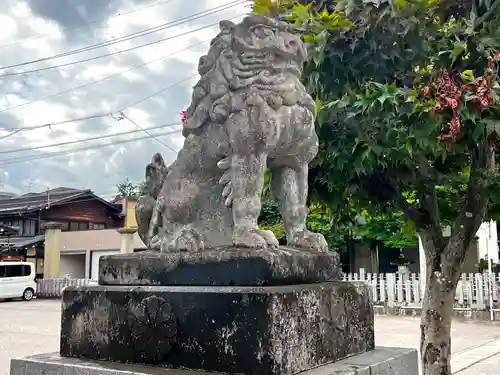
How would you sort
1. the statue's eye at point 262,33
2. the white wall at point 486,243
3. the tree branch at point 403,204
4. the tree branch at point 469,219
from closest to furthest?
1. the statue's eye at point 262,33
2. the tree branch at point 469,219
3. the tree branch at point 403,204
4. the white wall at point 486,243

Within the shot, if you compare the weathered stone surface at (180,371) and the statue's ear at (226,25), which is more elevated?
the statue's ear at (226,25)

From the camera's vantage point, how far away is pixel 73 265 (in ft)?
83.2

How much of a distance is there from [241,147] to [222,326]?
2.77 ft


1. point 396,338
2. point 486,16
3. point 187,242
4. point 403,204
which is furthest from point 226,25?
point 396,338

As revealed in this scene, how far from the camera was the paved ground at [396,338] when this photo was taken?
8.07 metres

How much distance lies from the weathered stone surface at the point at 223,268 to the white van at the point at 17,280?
2075 cm

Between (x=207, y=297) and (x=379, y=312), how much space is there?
13.9m

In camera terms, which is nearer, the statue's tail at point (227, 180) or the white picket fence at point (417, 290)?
the statue's tail at point (227, 180)

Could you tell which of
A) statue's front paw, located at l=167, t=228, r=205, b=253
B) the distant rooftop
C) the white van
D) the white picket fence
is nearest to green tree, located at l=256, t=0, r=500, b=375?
statue's front paw, located at l=167, t=228, r=205, b=253

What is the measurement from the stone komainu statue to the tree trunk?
8.68 feet

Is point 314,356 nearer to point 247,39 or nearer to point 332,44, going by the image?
point 247,39

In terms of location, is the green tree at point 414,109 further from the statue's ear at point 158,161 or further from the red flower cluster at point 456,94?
the statue's ear at point 158,161

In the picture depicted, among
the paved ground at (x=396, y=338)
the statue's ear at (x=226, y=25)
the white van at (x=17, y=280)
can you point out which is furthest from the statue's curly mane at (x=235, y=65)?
the white van at (x=17, y=280)

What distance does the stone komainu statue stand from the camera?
8.50ft
